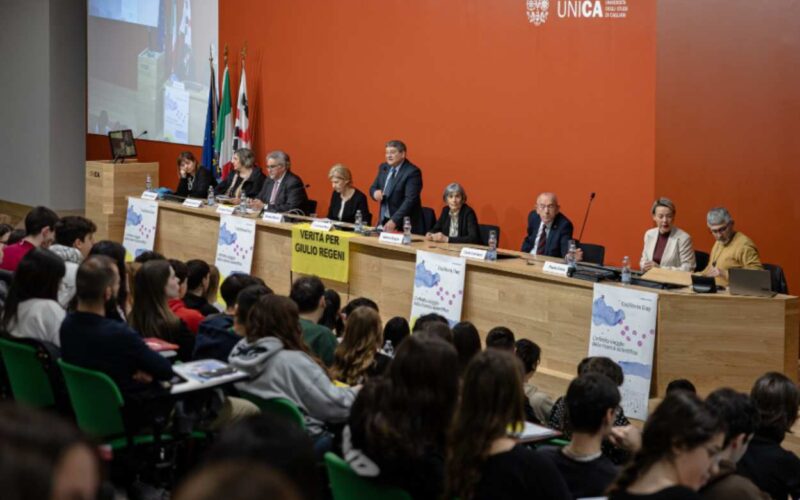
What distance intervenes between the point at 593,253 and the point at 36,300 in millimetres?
4235

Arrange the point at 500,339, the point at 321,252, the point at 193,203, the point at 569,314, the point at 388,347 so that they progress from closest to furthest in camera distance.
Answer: the point at 500,339 < the point at 388,347 < the point at 569,314 < the point at 321,252 < the point at 193,203

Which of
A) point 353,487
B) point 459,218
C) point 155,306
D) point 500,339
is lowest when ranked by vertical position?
point 353,487

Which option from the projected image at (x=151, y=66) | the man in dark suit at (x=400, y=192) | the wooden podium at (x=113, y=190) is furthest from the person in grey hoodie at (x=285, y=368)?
the projected image at (x=151, y=66)

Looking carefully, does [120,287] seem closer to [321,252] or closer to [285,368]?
[285,368]

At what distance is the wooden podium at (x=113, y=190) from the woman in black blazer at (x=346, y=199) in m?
2.54

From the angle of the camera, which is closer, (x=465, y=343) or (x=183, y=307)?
(x=465, y=343)

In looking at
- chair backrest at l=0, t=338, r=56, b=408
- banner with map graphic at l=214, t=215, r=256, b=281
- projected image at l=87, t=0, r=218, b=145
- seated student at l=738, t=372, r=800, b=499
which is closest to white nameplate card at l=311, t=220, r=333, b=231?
banner with map graphic at l=214, t=215, r=256, b=281

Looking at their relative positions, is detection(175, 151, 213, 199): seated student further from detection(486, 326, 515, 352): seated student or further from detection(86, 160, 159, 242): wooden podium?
detection(486, 326, 515, 352): seated student

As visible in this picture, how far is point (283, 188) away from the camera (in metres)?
9.27

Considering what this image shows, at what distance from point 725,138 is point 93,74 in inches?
357

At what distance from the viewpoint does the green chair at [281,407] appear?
3762 mm

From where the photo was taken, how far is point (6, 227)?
7.18 m

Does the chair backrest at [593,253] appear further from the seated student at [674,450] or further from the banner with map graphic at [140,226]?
the seated student at [674,450]

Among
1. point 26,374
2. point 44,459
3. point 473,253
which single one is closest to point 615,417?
point 26,374
